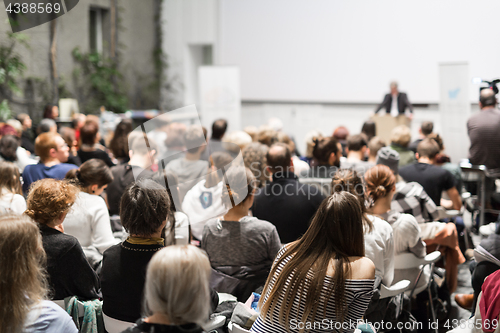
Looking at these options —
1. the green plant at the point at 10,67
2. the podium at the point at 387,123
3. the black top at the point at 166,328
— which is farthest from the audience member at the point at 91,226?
the green plant at the point at 10,67

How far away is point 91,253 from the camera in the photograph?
8.65ft

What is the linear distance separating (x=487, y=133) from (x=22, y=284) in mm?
4944

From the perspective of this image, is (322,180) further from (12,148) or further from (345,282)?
(12,148)

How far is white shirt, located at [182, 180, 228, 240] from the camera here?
2.94 m

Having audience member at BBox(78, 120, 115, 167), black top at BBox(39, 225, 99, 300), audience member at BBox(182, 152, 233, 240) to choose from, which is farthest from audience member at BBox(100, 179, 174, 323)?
audience member at BBox(78, 120, 115, 167)

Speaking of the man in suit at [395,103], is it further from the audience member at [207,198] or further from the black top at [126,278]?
the black top at [126,278]

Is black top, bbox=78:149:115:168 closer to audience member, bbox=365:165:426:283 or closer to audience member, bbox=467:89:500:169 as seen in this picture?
audience member, bbox=365:165:426:283

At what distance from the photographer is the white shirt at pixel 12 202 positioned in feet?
9.43

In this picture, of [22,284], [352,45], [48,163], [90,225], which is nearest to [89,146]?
[48,163]

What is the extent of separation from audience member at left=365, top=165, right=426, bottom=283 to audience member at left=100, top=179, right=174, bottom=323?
4.52 feet

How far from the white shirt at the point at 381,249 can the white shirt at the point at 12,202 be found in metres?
2.09

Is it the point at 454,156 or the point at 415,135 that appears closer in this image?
the point at 454,156

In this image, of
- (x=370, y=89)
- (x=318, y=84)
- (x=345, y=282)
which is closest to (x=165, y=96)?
(x=318, y=84)

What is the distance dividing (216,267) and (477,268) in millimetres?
1400
